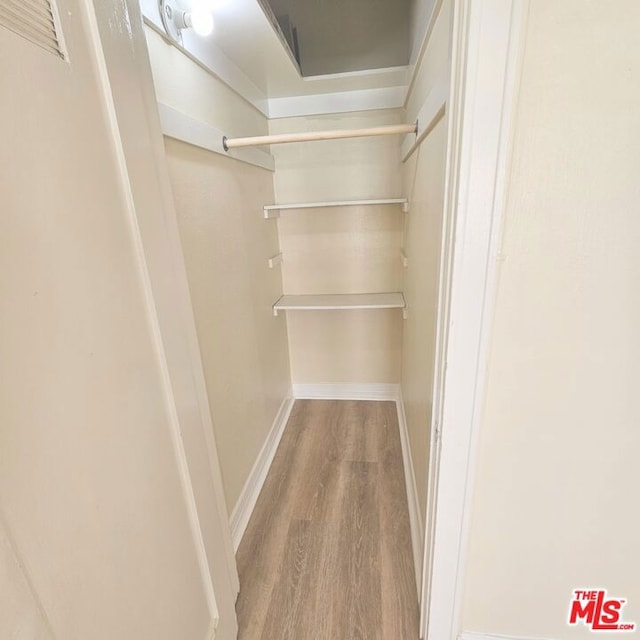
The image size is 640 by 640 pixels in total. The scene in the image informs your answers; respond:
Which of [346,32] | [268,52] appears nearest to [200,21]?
[268,52]

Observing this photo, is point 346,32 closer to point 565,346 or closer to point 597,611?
point 565,346

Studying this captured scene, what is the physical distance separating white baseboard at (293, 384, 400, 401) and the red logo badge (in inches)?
64.5

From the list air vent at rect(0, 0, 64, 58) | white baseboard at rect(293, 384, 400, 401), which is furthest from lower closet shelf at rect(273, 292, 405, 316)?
air vent at rect(0, 0, 64, 58)

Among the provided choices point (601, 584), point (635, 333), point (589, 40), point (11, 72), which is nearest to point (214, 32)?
point (11, 72)

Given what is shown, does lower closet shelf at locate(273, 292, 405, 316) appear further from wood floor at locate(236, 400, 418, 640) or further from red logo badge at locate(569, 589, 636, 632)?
red logo badge at locate(569, 589, 636, 632)

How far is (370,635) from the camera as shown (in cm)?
124

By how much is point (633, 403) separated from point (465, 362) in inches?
15.2

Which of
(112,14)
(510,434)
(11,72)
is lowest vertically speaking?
(510,434)

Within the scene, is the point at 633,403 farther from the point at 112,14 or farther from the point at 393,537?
the point at 112,14

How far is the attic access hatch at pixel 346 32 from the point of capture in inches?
79.9

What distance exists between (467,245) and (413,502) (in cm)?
141

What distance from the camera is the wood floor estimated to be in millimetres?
1292

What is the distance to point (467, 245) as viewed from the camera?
0.70 m

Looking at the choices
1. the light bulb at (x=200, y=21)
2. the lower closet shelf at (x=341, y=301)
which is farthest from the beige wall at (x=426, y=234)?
the light bulb at (x=200, y=21)
